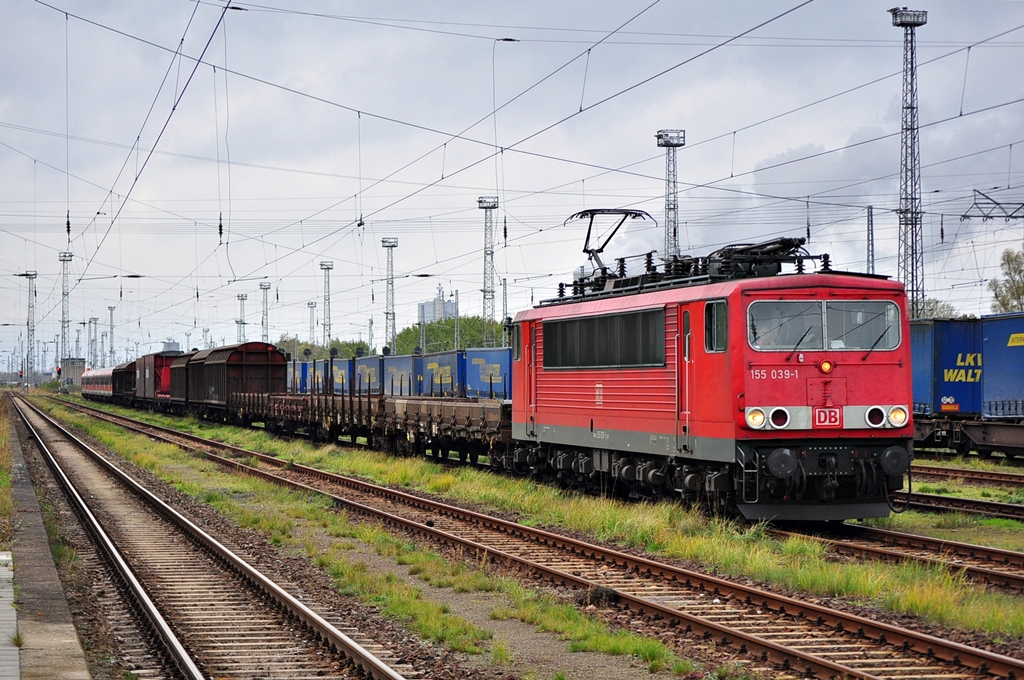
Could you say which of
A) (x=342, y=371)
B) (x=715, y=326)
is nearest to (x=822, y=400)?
(x=715, y=326)

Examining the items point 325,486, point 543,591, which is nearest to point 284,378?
point 325,486

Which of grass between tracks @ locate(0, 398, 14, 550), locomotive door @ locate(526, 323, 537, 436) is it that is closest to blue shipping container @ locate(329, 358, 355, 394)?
grass between tracks @ locate(0, 398, 14, 550)

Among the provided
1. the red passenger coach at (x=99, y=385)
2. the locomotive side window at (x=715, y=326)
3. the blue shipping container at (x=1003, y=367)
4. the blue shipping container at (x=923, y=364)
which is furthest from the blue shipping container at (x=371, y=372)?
the red passenger coach at (x=99, y=385)

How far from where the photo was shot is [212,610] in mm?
11977

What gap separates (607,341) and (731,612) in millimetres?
8052

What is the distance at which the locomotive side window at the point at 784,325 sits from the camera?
1495cm

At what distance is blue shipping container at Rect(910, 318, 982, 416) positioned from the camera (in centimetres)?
2805

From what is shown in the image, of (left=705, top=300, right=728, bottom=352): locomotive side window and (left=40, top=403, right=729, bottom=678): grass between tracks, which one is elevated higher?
(left=705, top=300, right=728, bottom=352): locomotive side window

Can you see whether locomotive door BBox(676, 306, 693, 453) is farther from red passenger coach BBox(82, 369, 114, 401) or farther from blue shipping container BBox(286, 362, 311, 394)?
red passenger coach BBox(82, 369, 114, 401)

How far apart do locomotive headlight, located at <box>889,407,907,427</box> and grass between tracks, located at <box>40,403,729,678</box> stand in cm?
600

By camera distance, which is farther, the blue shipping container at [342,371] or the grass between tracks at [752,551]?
the blue shipping container at [342,371]

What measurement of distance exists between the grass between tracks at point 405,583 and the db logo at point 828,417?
4.95 metres

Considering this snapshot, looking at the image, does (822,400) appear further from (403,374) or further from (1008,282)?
(1008,282)

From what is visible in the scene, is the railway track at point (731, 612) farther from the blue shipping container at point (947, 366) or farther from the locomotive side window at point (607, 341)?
the blue shipping container at point (947, 366)
